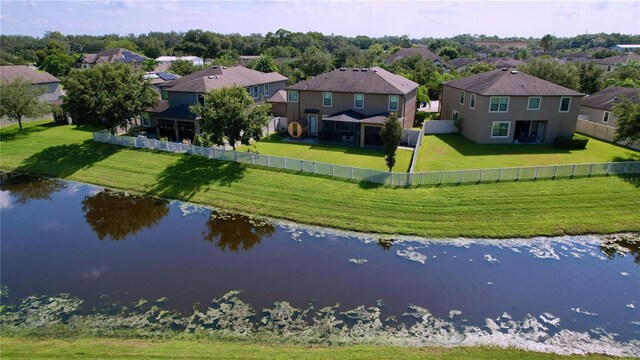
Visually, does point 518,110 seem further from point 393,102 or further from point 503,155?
point 393,102

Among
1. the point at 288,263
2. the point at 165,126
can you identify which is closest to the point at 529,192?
the point at 288,263

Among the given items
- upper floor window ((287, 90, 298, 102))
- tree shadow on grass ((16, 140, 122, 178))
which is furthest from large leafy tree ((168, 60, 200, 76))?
upper floor window ((287, 90, 298, 102))

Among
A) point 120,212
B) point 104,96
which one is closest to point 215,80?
point 104,96

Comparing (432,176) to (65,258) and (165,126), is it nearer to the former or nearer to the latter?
(65,258)

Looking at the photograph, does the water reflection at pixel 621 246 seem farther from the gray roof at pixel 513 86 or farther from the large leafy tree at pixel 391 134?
the gray roof at pixel 513 86

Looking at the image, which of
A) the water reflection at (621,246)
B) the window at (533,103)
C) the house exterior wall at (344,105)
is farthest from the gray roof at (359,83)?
the water reflection at (621,246)

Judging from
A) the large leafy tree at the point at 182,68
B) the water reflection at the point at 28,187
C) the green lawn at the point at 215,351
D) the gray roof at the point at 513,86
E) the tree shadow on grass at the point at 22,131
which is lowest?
the green lawn at the point at 215,351
